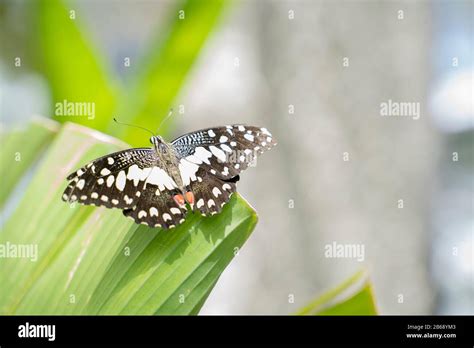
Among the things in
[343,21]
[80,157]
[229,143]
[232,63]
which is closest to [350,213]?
[343,21]

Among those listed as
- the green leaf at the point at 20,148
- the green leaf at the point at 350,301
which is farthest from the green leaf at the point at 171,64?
the green leaf at the point at 350,301

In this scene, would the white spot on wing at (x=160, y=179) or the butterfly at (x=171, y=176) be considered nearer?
the butterfly at (x=171, y=176)

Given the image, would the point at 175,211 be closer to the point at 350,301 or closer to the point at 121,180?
the point at 121,180

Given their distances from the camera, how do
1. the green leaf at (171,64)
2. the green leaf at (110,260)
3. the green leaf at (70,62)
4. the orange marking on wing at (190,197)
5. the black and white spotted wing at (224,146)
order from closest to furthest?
the green leaf at (110,260), the orange marking on wing at (190,197), the black and white spotted wing at (224,146), the green leaf at (171,64), the green leaf at (70,62)

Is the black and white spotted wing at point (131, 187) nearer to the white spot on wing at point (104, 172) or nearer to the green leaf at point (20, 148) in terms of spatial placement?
the white spot on wing at point (104, 172)

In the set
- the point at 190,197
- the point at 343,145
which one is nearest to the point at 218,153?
the point at 190,197

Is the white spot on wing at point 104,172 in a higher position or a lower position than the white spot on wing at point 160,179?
higher

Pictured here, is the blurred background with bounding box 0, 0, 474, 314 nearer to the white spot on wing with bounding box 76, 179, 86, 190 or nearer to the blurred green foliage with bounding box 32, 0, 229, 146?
the blurred green foliage with bounding box 32, 0, 229, 146
